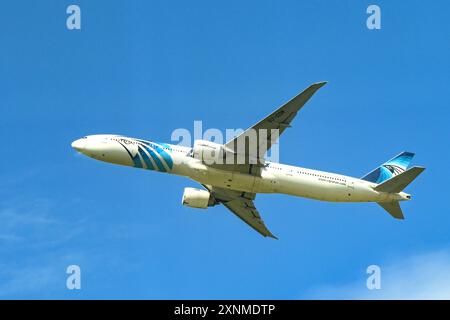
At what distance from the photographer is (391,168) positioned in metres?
65.9

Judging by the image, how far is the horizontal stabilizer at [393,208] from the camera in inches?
2430

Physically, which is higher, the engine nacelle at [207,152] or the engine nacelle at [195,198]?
the engine nacelle at [207,152]

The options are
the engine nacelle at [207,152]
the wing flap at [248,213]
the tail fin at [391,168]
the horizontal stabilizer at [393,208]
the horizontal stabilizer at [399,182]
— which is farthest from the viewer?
the wing flap at [248,213]

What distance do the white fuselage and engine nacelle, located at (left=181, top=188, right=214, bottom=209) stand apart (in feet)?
15.6

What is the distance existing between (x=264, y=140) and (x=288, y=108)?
400 centimetres

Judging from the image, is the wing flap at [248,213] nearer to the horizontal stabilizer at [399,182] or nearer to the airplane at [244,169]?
the airplane at [244,169]

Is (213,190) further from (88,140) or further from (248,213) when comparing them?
(88,140)

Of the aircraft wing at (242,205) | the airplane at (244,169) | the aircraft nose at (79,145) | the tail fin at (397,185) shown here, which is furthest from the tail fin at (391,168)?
the aircraft nose at (79,145)

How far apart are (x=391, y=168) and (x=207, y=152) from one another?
18436 mm

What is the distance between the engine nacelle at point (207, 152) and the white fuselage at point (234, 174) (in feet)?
2.43

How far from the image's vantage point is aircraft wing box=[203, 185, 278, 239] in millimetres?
66000

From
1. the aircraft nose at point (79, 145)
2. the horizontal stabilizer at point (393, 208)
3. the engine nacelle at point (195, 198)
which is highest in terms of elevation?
the aircraft nose at point (79, 145)

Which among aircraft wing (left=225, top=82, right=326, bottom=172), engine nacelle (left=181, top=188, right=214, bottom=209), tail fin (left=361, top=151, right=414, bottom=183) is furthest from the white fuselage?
engine nacelle (left=181, top=188, right=214, bottom=209)

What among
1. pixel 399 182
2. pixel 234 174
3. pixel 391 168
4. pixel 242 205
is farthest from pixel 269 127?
pixel 391 168
